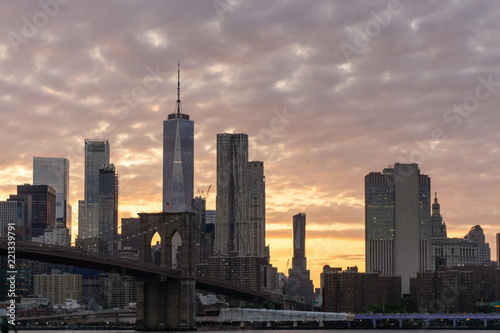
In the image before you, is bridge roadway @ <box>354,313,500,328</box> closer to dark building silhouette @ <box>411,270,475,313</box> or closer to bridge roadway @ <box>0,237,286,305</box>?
bridge roadway @ <box>0,237,286,305</box>

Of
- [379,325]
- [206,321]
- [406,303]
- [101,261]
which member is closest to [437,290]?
[406,303]

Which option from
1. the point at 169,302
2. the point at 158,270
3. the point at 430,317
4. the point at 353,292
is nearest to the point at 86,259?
the point at 158,270

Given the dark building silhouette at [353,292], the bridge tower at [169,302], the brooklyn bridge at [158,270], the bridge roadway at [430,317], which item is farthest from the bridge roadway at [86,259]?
the dark building silhouette at [353,292]

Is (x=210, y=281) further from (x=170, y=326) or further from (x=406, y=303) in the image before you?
(x=406, y=303)

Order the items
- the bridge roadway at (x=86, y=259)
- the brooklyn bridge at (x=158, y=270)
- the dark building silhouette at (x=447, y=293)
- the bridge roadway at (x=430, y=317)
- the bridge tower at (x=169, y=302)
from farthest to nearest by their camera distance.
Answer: the dark building silhouette at (x=447, y=293) → the bridge roadway at (x=430, y=317) → the bridge tower at (x=169, y=302) → the brooklyn bridge at (x=158, y=270) → the bridge roadway at (x=86, y=259)

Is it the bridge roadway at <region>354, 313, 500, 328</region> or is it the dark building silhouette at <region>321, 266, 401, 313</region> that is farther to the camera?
the dark building silhouette at <region>321, 266, 401, 313</region>

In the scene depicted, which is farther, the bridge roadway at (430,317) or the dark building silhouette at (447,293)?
the dark building silhouette at (447,293)

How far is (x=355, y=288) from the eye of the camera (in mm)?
183625

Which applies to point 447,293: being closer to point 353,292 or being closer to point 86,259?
point 353,292

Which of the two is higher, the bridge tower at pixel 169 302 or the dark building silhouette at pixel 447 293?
the bridge tower at pixel 169 302

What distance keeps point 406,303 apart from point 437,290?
45.8ft

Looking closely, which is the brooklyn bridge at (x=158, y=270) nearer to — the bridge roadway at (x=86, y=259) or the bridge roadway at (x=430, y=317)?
the bridge roadway at (x=86, y=259)

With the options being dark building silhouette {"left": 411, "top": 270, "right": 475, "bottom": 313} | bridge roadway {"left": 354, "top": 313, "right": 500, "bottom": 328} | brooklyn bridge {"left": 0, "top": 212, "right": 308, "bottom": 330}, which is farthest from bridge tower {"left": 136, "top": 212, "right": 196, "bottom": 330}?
dark building silhouette {"left": 411, "top": 270, "right": 475, "bottom": 313}

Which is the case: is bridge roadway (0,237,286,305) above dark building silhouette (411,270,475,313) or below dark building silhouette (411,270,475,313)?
above
